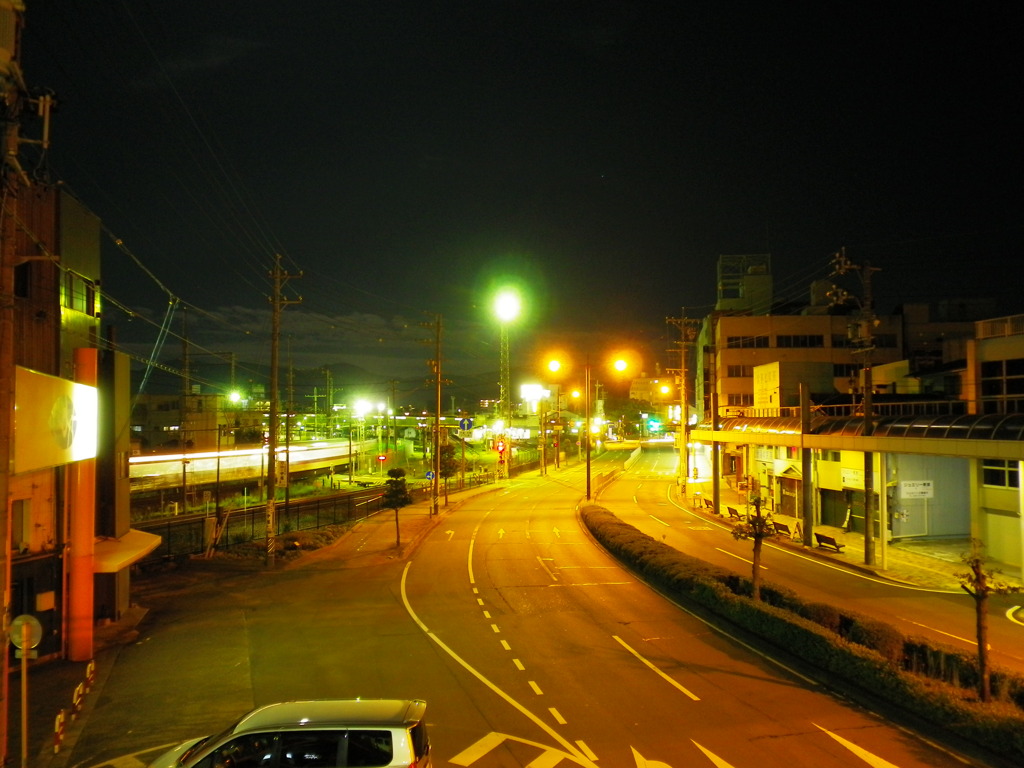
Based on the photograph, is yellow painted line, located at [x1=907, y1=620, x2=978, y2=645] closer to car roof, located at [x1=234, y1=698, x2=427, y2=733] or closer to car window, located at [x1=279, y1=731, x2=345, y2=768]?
car roof, located at [x1=234, y1=698, x2=427, y2=733]

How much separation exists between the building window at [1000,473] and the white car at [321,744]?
21775 mm

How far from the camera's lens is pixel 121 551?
16312 millimetres

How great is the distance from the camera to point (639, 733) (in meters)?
9.74

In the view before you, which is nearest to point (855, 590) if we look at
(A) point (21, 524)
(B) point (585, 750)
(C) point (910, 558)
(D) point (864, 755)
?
(C) point (910, 558)

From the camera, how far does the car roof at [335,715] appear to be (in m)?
7.12

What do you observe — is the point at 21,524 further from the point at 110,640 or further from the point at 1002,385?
the point at 1002,385

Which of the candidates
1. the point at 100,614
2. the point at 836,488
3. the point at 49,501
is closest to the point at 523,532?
the point at 836,488

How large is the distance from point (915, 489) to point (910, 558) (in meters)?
2.70

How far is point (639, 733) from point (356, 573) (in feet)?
51.4

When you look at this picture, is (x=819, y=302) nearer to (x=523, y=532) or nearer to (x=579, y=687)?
(x=523, y=532)

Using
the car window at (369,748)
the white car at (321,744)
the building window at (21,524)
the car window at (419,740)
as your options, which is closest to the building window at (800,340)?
the building window at (21,524)

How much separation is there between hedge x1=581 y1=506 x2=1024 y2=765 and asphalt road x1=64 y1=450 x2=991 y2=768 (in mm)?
551

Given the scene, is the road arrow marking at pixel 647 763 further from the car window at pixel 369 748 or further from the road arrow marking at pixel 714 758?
the car window at pixel 369 748

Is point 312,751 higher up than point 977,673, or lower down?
higher up
